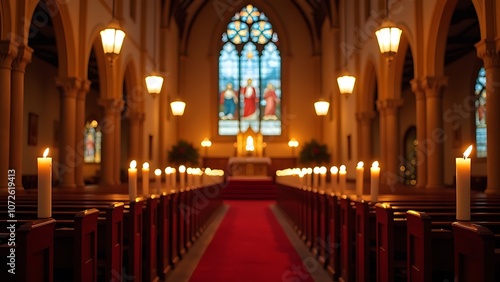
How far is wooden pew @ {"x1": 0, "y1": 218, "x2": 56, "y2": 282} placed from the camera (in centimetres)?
248

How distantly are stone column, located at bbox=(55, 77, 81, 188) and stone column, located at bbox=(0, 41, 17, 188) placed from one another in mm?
2986

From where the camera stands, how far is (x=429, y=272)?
3.18 m

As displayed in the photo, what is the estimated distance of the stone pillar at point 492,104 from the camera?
8.84 m

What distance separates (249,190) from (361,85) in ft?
19.6

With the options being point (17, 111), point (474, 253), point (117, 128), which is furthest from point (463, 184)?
point (117, 128)

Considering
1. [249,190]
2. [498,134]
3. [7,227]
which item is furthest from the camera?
[249,190]

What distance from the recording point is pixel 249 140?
80.2ft

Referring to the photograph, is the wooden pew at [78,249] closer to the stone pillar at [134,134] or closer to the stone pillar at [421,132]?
the stone pillar at [421,132]

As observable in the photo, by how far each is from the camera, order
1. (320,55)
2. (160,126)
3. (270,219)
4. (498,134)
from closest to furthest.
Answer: (498,134) → (270,219) → (160,126) → (320,55)

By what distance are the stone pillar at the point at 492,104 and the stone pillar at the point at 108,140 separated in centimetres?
1007

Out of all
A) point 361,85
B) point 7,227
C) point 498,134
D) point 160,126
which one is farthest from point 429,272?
point 160,126

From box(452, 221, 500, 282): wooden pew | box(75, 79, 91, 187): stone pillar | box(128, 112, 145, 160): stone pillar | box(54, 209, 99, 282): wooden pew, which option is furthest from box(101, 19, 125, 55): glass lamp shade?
box(128, 112, 145, 160): stone pillar

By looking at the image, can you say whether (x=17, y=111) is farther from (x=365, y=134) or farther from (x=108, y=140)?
(x=365, y=134)

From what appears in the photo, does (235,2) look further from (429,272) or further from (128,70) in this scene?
(429,272)
